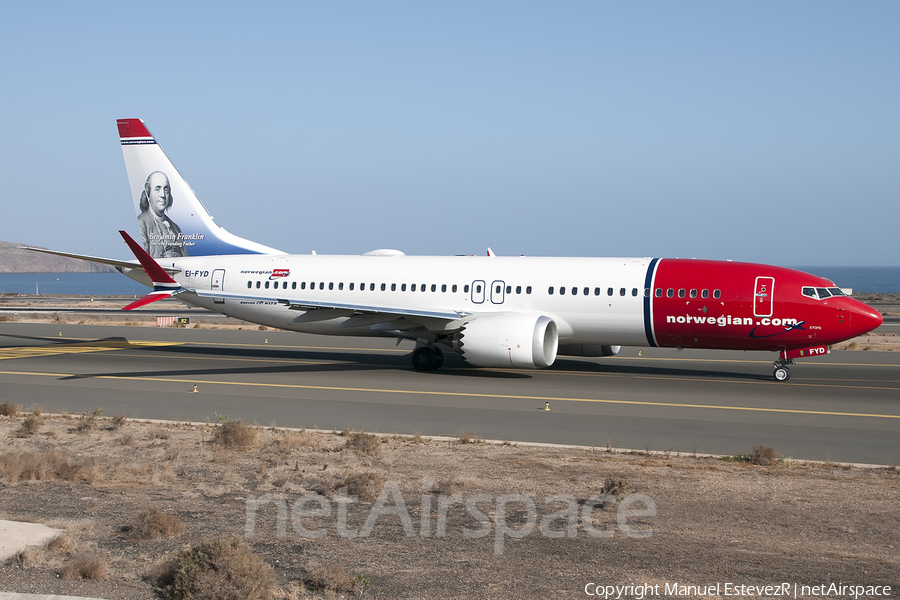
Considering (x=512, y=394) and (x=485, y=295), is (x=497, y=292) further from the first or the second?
(x=512, y=394)

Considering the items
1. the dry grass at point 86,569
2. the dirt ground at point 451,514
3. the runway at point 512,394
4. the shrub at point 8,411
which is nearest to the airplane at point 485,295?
the runway at point 512,394

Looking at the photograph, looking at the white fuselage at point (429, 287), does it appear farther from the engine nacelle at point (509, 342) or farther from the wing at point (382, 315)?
the engine nacelle at point (509, 342)

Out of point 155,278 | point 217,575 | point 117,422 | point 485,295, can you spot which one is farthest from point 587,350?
point 217,575

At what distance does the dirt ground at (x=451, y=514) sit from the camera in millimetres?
7758

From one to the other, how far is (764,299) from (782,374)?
7.94ft

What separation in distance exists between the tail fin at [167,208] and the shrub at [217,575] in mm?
24002

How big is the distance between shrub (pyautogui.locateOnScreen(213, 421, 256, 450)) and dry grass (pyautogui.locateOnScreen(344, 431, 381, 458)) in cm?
173

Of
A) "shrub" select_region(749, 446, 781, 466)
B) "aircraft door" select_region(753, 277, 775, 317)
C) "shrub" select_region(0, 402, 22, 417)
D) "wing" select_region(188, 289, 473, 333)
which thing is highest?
"aircraft door" select_region(753, 277, 775, 317)

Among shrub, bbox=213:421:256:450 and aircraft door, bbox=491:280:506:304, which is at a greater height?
aircraft door, bbox=491:280:506:304

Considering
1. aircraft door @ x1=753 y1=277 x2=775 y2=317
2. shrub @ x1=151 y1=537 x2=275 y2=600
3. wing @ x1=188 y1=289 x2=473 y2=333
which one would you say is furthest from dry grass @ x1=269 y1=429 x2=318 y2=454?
aircraft door @ x1=753 y1=277 x2=775 y2=317

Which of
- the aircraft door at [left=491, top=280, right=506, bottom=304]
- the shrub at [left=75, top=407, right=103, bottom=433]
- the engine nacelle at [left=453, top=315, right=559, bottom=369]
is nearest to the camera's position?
the shrub at [left=75, top=407, right=103, bottom=433]

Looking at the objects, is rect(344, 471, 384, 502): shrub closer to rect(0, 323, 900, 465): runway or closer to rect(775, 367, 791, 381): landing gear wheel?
rect(0, 323, 900, 465): runway

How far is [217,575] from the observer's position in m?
7.23

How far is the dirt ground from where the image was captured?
7758 mm
